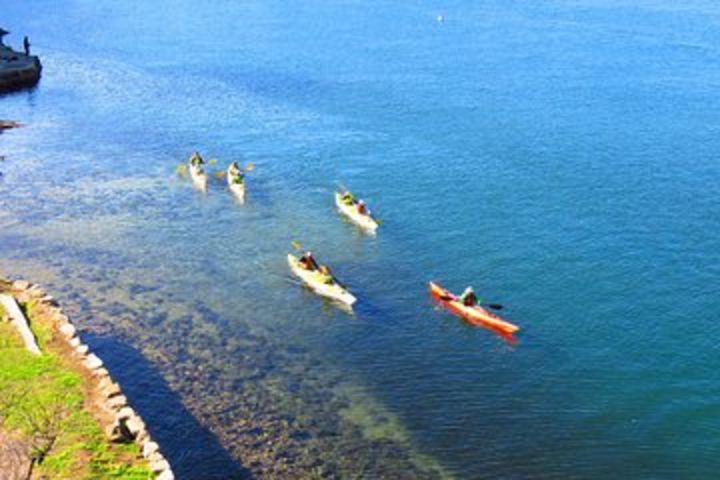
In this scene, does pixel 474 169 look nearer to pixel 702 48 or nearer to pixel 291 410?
pixel 291 410

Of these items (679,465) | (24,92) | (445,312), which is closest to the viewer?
(679,465)

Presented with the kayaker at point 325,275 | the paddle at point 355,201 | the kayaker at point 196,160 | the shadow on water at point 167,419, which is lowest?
the shadow on water at point 167,419

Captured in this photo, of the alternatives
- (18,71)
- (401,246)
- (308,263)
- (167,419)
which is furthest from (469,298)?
(18,71)

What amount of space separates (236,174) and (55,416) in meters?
33.5

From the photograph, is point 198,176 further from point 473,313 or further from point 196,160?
point 473,313

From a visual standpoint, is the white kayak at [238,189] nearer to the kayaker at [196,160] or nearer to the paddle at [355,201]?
the kayaker at [196,160]

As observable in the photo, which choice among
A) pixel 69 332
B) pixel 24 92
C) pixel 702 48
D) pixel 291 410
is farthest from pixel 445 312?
pixel 702 48

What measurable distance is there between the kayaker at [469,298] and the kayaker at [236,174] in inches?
884

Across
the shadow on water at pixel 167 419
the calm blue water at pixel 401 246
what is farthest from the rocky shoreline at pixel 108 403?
the calm blue water at pixel 401 246

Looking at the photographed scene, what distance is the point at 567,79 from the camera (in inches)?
3501

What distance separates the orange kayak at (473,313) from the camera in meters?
40.5

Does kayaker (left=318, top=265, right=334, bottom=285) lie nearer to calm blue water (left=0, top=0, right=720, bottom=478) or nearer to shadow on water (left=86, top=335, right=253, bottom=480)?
calm blue water (left=0, top=0, right=720, bottom=478)

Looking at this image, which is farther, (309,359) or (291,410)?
(309,359)

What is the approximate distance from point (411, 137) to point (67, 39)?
6649cm
